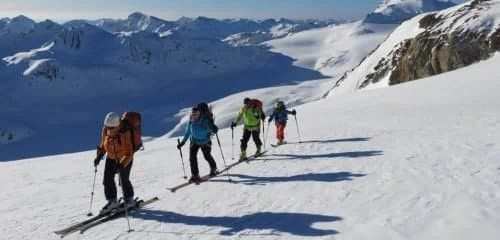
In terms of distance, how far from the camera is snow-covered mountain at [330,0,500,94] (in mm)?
58969

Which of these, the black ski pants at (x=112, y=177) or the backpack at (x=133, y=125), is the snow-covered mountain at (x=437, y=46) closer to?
the backpack at (x=133, y=125)

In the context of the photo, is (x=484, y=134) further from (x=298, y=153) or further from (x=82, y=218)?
(x=82, y=218)

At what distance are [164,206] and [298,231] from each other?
12.6 feet

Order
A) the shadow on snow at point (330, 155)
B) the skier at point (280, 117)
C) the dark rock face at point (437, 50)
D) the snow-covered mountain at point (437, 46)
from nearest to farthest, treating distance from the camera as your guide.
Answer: the shadow on snow at point (330, 155) < the skier at point (280, 117) < the dark rock face at point (437, 50) < the snow-covered mountain at point (437, 46)

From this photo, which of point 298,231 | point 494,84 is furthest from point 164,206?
point 494,84

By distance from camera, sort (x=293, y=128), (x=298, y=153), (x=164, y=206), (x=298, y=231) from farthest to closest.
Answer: (x=293, y=128) < (x=298, y=153) < (x=164, y=206) < (x=298, y=231)

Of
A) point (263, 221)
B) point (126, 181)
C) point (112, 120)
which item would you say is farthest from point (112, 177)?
point (263, 221)

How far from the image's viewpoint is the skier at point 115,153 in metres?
11.1

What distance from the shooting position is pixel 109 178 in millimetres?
11531

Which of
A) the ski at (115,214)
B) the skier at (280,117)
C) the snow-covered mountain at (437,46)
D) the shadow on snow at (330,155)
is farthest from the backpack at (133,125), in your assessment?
the snow-covered mountain at (437,46)

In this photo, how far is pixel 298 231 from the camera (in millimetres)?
9453

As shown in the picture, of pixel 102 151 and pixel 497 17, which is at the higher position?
pixel 497 17

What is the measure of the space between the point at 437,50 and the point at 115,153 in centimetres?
5895

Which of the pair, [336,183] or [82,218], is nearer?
[82,218]
